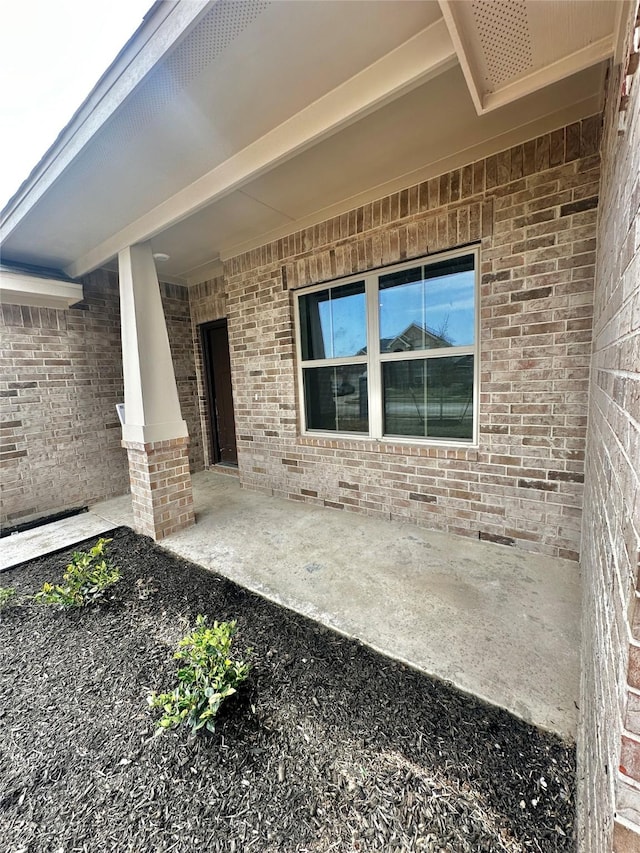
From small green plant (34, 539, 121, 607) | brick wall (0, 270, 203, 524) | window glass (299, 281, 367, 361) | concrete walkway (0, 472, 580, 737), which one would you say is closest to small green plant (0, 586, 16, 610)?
small green plant (34, 539, 121, 607)

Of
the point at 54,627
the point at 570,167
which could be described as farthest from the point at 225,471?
the point at 570,167

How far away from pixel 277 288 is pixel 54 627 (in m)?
3.58

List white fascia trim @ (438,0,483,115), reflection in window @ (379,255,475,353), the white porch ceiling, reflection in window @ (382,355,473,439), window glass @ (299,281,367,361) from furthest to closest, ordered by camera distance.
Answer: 1. window glass @ (299,281,367,361)
2. reflection in window @ (382,355,473,439)
3. reflection in window @ (379,255,475,353)
4. the white porch ceiling
5. white fascia trim @ (438,0,483,115)

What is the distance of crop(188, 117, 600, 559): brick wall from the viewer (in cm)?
234

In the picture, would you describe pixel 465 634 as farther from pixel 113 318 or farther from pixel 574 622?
pixel 113 318

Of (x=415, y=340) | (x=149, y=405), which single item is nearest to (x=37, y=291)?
(x=149, y=405)

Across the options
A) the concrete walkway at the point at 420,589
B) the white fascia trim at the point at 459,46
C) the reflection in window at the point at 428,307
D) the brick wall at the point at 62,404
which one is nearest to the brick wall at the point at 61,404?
the brick wall at the point at 62,404

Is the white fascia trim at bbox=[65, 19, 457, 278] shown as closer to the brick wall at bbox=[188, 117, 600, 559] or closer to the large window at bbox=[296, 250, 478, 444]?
the brick wall at bbox=[188, 117, 600, 559]

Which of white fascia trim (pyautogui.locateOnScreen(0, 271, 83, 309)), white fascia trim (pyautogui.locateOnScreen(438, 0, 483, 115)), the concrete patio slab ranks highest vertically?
white fascia trim (pyautogui.locateOnScreen(438, 0, 483, 115))

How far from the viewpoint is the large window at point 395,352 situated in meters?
Result: 2.94

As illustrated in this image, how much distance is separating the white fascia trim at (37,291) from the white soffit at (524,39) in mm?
4329

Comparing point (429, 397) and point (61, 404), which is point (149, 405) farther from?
point (429, 397)

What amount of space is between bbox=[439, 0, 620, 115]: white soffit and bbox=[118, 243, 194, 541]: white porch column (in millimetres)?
2848

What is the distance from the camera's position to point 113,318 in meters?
4.70
